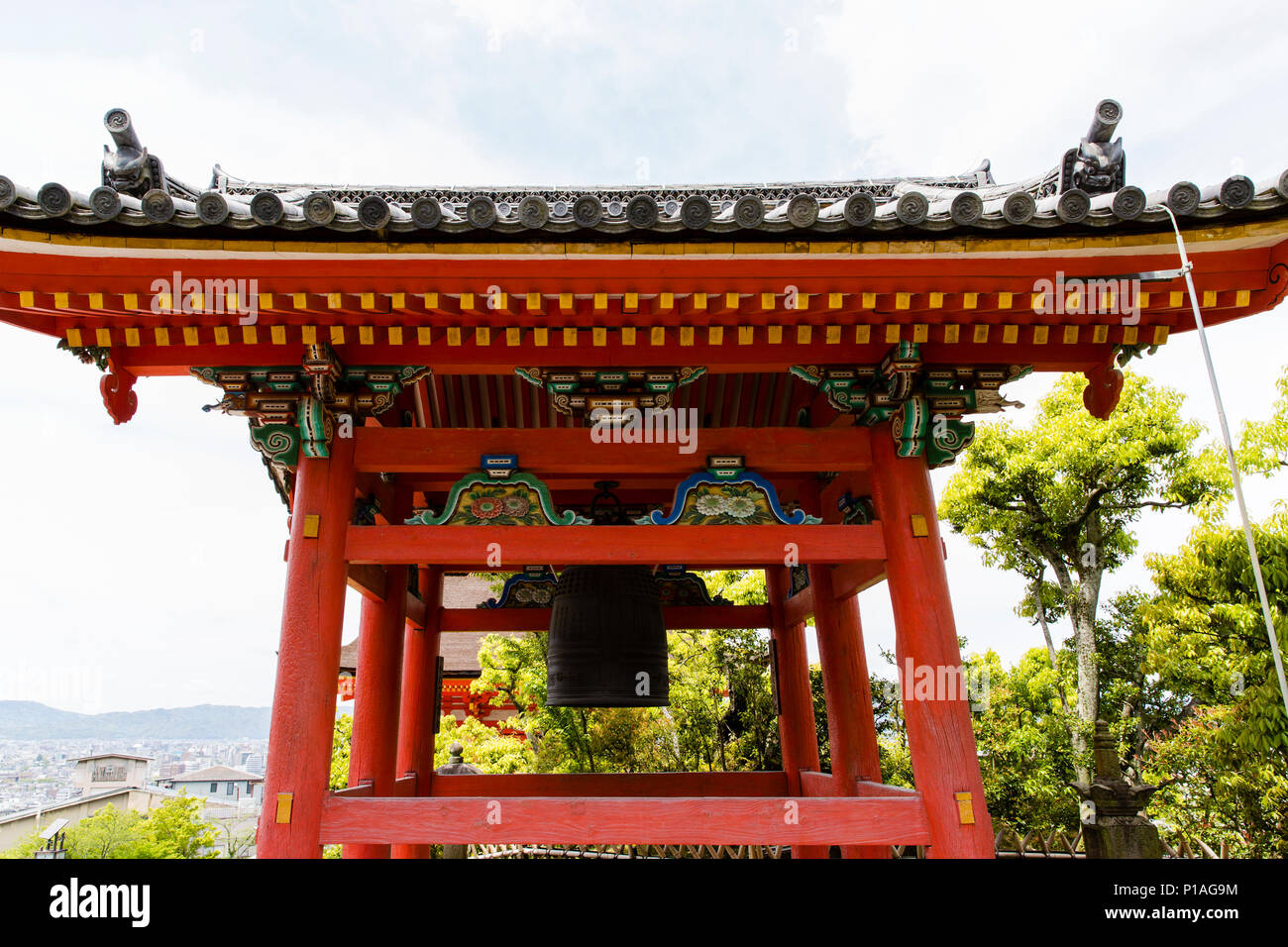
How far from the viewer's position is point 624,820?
411 cm

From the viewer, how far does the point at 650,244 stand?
4016mm

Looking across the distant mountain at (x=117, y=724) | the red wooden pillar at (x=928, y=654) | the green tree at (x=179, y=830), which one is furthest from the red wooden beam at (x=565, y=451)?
the distant mountain at (x=117, y=724)

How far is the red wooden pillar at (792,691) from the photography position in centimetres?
730

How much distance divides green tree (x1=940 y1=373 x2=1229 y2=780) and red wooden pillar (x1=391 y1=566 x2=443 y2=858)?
1404 centimetres

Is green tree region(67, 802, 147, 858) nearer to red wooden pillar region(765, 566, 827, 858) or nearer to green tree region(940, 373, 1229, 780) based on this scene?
red wooden pillar region(765, 566, 827, 858)

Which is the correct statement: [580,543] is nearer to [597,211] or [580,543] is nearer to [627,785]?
[597,211]

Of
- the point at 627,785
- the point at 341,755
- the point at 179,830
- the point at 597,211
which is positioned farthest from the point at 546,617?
the point at 341,755

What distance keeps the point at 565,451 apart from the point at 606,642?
5.14ft

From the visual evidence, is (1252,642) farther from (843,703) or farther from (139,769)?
(139,769)

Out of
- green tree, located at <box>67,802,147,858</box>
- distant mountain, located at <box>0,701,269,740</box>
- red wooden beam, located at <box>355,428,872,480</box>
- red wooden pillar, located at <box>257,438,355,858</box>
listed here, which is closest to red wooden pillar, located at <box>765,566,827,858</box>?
red wooden beam, located at <box>355,428,872,480</box>

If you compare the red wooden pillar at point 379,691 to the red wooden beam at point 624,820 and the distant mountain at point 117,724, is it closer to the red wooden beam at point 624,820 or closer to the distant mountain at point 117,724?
the red wooden beam at point 624,820

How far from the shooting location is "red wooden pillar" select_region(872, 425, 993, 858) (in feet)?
13.5
